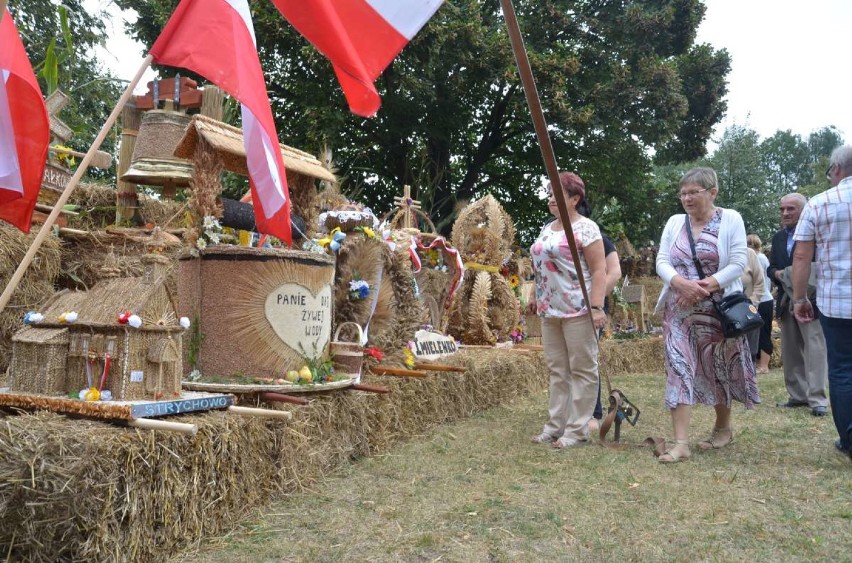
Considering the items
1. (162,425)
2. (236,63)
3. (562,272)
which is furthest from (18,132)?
(562,272)

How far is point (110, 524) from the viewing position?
8.07ft

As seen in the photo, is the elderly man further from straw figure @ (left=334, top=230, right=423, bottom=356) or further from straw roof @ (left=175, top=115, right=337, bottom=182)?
straw roof @ (left=175, top=115, right=337, bottom=182)

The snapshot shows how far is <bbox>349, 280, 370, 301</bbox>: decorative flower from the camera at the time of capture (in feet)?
16.5

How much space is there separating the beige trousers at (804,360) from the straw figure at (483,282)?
3.07 meters

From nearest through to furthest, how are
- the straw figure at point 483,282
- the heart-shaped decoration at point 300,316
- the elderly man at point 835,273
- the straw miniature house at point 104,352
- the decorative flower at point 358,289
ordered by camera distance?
the straw miniature house at point 104,352 → the heart-shaped decoration at point 300,316 → the elderly man at point 835,273 → the decorative flower at point 358,289 → the straw figure at point 483,282

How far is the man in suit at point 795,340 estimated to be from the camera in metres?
6.26

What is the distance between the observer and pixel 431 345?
6445 mm

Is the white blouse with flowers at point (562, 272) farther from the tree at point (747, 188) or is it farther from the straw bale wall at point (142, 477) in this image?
the tree at point (747, 188)

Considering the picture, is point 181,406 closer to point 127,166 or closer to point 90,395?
point 90,395

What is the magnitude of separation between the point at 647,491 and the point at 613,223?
49.8ft

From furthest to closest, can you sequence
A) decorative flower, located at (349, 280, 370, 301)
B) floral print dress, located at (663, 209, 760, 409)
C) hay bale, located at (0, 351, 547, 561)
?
decorative flower, located at (349, 280, 370, 301) < floral print dress, located at (663, 209, 760, 409) < hay bale, located at (0, 351, 547, 561)

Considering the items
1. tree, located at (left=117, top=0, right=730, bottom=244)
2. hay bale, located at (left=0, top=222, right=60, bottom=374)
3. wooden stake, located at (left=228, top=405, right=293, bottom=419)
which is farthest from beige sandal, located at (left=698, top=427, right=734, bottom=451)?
tree, located at (left=117, top=0, right=730, bottom=244)

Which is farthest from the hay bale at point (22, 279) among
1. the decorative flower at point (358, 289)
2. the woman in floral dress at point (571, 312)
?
the woman in floral dress at point (571, 312)

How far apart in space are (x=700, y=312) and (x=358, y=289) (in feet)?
7.47
